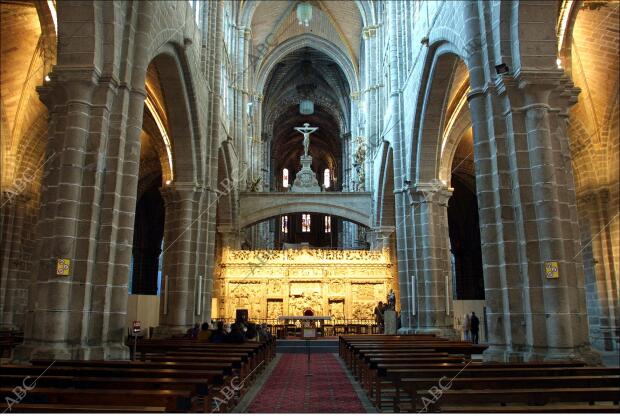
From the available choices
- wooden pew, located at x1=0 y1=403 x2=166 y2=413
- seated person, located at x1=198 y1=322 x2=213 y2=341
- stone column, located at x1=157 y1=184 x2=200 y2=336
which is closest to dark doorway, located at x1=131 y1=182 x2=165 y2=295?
stone column, located at x1=157 y1=184 x2=200 y2=336

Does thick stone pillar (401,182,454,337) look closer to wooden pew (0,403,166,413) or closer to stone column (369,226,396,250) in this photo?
stone column (369,226,396,250)

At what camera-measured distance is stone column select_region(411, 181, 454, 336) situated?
15797mm

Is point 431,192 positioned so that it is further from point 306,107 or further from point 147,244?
point 306,107

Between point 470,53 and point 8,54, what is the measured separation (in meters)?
15.1

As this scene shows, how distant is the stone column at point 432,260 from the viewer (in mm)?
15797

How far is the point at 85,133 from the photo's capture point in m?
9.24

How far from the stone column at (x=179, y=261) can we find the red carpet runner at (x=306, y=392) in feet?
14.2

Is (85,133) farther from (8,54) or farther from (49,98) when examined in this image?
(8,54)

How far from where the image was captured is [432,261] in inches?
635

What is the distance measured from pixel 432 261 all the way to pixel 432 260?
4 cm

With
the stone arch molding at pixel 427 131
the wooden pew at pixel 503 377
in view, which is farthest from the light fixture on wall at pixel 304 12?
the wooden pew at pixel 503 377

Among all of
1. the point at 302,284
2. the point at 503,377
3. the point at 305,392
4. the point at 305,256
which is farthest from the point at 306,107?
the point at 503,377

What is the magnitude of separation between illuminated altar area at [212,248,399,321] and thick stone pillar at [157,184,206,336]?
322 inches

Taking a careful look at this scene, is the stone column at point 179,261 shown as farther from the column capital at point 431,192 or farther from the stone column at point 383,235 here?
the stone column at point 383,235
